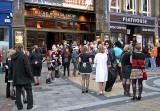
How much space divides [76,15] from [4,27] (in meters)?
8.20

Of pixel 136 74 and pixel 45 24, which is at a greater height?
pixel 45 24

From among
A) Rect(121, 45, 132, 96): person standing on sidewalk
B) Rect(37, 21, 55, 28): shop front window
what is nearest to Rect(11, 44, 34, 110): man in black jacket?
Rect(121, 45, 132, 96): person standing on sidewalk

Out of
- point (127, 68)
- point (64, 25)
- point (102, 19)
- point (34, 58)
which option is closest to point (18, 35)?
point (64, 25)

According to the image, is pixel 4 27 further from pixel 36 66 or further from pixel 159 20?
pixel 159 20

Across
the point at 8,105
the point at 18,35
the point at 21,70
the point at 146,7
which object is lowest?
the point at 8,105

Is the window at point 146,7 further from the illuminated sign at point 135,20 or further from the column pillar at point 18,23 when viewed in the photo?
the column pillar at point 18,23

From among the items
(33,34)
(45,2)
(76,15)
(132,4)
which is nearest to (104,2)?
(76,15)

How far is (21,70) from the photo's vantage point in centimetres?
649

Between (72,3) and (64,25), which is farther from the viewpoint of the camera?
(64,25)

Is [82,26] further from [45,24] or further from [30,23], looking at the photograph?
[30,23]

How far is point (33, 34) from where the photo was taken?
66.2 feet

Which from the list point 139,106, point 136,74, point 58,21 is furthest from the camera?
point 58,21

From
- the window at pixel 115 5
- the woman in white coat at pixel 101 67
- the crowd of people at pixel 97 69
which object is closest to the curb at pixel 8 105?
the crowd of people at pixel 97 69

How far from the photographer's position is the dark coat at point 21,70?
21.1 feet
